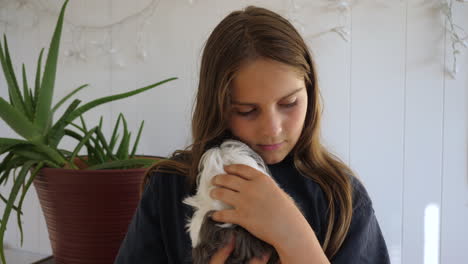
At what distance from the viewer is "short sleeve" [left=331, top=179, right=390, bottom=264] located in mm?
629

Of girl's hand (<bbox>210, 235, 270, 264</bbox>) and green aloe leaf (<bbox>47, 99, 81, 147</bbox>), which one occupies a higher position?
green aloe leaf (<bbox>47, 99, 81, 147</bbox>)

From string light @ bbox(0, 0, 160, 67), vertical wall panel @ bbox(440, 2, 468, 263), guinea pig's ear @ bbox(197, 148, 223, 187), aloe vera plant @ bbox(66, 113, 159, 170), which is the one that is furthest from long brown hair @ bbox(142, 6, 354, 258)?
string light @ bbox(0, 0, 160, 67)

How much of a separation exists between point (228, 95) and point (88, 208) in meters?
0.44

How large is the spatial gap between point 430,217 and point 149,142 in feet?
2.66

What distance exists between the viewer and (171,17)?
1225mm

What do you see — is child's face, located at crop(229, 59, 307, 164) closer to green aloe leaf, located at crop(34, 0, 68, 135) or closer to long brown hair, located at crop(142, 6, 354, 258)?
long brown hair, located at crop(142, 6, 354, 258)

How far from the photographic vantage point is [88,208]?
34.1 inches

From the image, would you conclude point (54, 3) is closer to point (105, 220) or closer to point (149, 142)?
point (149, 142)

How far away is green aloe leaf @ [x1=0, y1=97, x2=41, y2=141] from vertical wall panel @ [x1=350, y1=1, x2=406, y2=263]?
2.49ft

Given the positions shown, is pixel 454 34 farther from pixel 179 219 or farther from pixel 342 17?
pixel 179 219

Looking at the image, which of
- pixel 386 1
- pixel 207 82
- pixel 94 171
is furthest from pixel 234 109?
pixel 386 1

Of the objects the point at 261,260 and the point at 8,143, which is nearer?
the point at 261,260

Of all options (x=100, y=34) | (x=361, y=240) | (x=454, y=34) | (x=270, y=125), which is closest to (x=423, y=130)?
(x=454, y=34)

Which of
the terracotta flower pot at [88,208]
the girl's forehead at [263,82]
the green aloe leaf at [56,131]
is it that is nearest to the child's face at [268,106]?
the girl's forehead at [263,82]
